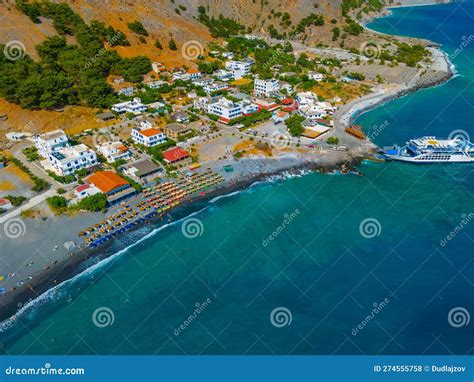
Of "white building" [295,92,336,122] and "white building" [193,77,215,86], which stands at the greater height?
"white building" [295,92,336,122]

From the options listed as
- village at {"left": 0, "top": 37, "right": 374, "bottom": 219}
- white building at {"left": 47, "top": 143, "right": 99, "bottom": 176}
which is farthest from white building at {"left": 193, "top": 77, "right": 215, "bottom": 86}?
white building at {"left": 47, "top": 143, "right": 99, "bottom": 176}

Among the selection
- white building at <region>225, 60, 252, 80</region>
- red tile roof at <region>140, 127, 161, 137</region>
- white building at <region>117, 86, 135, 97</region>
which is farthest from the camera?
white building at <region>225, 60, 252, 80</region>

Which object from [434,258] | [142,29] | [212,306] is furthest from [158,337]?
[142,29]

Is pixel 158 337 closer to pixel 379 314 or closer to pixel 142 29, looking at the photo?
pixel 379 314

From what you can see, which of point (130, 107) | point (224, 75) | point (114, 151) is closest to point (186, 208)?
→ point (114, 151)

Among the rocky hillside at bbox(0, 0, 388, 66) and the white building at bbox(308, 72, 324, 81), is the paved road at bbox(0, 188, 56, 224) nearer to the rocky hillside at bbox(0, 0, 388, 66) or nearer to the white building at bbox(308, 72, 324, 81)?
the rocky hillside at bbox(0, 0, 388, 66)

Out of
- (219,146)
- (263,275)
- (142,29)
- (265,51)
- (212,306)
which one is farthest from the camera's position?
(265,51)
